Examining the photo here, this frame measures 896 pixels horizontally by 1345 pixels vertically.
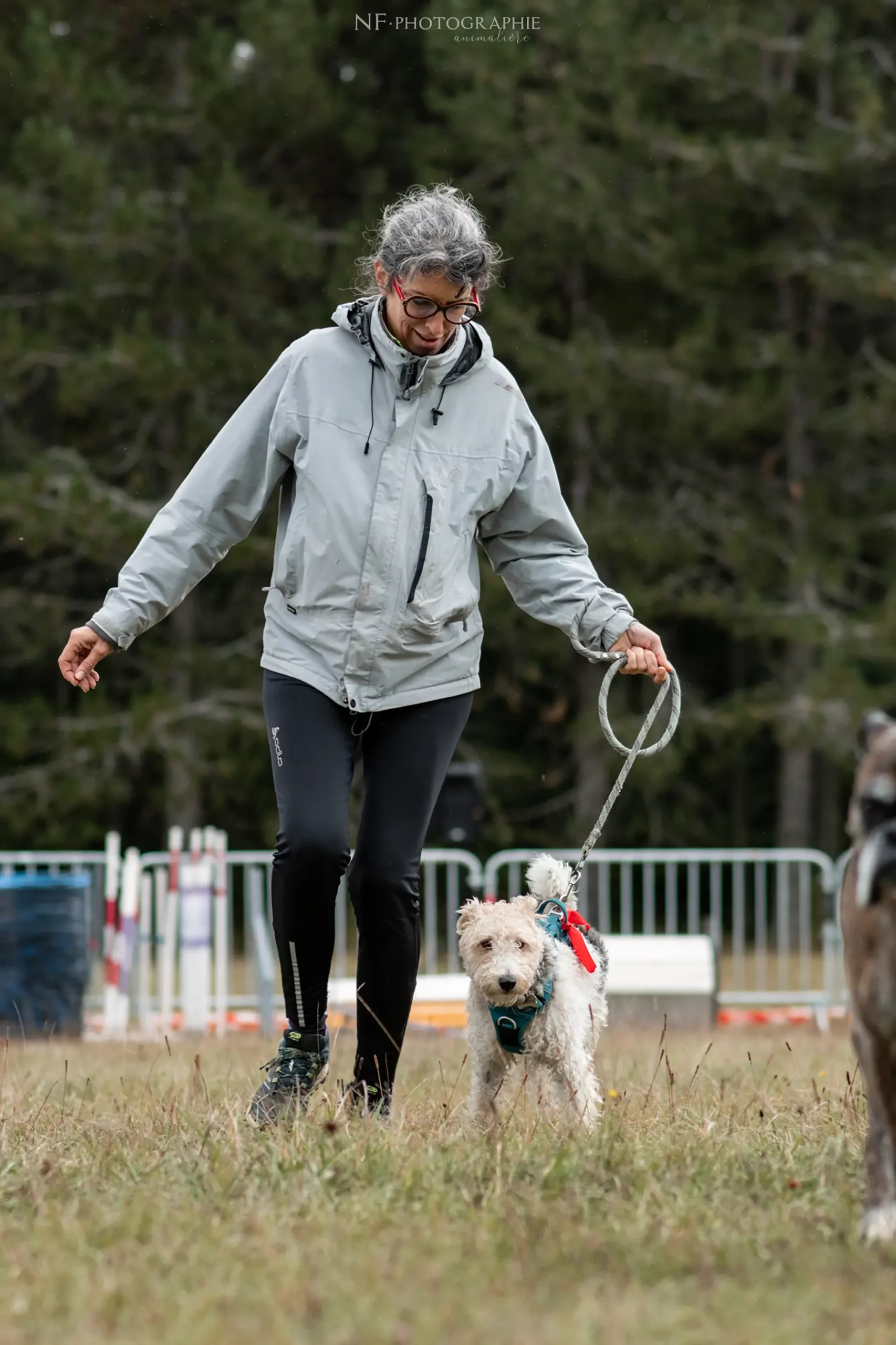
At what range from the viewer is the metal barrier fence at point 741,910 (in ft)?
44.1

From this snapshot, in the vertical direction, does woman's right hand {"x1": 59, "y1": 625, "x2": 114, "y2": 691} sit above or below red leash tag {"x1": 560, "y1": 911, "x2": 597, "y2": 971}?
above

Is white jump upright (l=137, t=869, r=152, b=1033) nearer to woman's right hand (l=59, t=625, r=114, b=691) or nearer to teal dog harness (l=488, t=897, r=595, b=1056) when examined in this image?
teal dog harness (l=488, t=897, r=595, b=1056)

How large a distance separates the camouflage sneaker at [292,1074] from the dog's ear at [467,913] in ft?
2.61

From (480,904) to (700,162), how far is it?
15088 mm

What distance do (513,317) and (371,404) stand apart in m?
14.6

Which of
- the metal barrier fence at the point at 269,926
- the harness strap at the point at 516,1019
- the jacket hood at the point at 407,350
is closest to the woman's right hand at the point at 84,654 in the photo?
the jacket hood at the point at 407,350

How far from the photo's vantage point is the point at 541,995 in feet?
16.8

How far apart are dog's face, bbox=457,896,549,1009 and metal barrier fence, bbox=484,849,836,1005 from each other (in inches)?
237

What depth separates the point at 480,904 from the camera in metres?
5.30

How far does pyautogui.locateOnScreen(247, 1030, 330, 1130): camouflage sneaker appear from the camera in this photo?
14.4 ft

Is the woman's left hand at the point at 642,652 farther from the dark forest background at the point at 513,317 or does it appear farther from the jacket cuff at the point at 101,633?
the dark forest background at the point at 513,317

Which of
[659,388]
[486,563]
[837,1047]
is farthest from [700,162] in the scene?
[837,1047]

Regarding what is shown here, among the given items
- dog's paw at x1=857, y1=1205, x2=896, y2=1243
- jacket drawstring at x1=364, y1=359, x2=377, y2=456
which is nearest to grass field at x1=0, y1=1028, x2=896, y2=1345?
dog's paw at x1=857, y1=1205, x2=896, y2=1243

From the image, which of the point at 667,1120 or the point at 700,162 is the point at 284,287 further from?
the point at 667,1120
